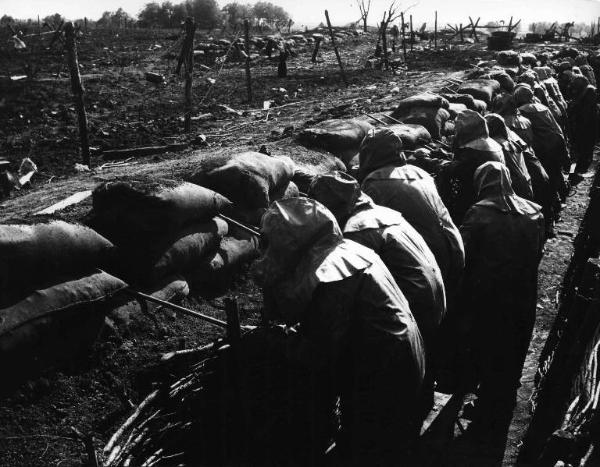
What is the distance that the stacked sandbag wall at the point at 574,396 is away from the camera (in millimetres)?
2160

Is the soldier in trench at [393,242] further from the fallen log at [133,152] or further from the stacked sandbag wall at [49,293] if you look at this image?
the fallen log at [133,152]

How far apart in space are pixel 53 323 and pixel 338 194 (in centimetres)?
149

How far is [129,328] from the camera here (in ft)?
10.6

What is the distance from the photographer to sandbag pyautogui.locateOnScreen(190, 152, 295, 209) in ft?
13.8

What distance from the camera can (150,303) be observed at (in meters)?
3.44

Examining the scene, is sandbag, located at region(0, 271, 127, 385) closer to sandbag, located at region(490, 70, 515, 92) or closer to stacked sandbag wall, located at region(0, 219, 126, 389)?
stacked sandbag wall, located at region(0, 219, 126, 389)

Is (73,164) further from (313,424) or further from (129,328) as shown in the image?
(313,424)

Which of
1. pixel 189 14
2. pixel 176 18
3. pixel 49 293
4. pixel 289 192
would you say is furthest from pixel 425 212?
pixel 189 14

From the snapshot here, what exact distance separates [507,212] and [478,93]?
5.74 meters

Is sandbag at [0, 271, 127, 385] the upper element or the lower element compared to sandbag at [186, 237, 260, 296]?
upper

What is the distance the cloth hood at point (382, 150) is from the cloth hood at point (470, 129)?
1187mm

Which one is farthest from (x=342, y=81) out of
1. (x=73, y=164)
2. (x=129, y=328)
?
(x=129, y=328)

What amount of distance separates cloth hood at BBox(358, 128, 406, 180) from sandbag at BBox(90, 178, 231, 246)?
1312 mm

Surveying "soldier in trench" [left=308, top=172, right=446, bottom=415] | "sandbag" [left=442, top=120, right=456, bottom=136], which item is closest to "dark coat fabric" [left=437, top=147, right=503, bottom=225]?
"soldier in trench" [left=308, top=172, right=446, bottom=415]
